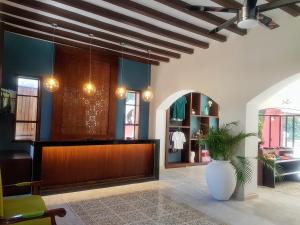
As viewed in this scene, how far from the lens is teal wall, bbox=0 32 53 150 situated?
507 centimetres

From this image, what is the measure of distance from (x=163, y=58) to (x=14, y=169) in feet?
14.2

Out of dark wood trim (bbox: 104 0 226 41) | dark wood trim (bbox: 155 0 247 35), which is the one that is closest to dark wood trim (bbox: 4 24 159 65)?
dark wood trim (bbox: 104 0 226 41)

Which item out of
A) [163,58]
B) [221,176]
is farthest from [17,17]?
[221,176]

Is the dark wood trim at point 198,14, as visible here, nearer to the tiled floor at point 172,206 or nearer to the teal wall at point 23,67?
the tiled floor at point 172,206

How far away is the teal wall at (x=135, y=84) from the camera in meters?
6.69

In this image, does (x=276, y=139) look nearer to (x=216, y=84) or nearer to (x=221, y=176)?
(x=216, y=84)

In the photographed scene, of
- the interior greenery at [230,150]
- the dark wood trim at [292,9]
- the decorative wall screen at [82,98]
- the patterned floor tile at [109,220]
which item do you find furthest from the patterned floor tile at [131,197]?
the dark wood trim at [292,9]

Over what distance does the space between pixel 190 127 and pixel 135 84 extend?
2376mm

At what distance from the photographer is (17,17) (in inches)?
172

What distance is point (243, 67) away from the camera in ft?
15.0

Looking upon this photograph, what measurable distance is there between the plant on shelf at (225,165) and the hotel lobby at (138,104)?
2 cm

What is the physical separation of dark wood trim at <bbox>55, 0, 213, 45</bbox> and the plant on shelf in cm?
201

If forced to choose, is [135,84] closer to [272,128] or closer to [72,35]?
[72,35]

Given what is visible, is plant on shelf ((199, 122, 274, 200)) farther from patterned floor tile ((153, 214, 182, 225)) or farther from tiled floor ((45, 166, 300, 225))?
patterned floor tile ((153, 214, 182, 225))
